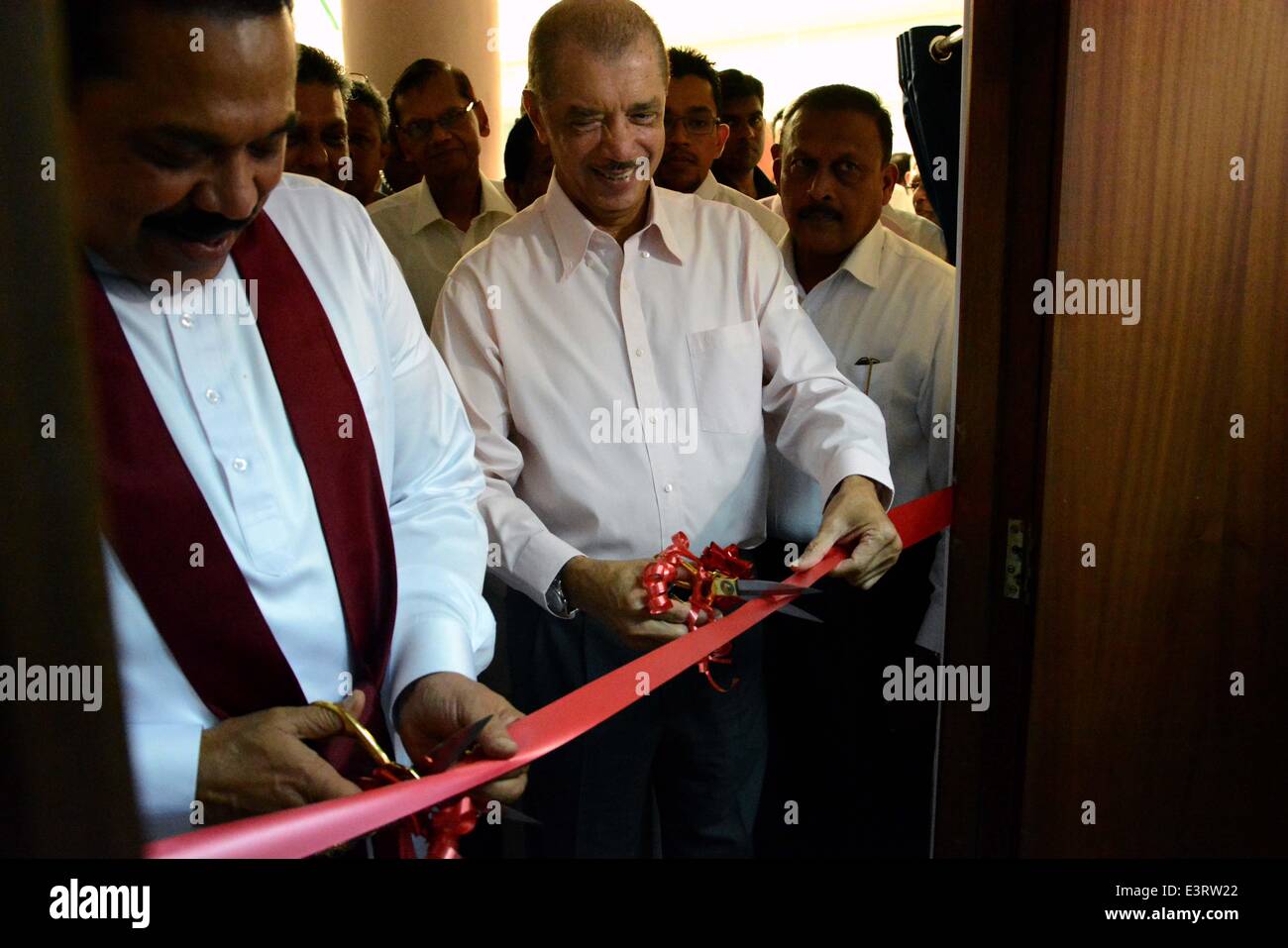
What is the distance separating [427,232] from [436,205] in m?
0.08

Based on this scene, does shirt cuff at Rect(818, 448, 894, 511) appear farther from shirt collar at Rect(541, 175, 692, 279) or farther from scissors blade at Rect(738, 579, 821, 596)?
shirt collar at Rect(541, 175, 692, 279)

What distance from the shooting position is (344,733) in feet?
3.99

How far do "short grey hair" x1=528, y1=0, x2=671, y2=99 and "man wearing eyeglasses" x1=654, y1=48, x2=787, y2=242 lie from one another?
2.13 feet

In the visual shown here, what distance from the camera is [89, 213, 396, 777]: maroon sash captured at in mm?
1169

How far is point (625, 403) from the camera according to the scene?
2016 mm

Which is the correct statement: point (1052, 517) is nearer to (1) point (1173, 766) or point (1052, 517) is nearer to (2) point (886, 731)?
(1) point (1173, 766)

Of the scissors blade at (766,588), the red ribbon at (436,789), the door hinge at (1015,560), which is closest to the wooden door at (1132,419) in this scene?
the door hinge at (1015,560)

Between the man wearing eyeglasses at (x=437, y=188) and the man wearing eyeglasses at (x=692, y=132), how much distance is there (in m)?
0.53

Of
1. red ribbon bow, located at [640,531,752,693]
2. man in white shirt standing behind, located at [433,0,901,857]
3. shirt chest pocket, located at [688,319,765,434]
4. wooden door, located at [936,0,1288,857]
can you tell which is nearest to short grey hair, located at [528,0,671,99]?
man in white shirt standing behind, located at [433,0,901,857]

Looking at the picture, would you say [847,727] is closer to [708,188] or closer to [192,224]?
[708,188]

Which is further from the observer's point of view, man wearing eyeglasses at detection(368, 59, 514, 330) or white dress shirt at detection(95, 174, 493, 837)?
man wearing eyeglasses at detection(368, 59, 514, 330)

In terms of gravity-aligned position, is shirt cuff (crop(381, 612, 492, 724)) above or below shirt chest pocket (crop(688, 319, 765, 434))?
below

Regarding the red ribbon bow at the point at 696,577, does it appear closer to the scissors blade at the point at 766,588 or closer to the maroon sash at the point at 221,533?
the scissors blade at the point at 766,588
